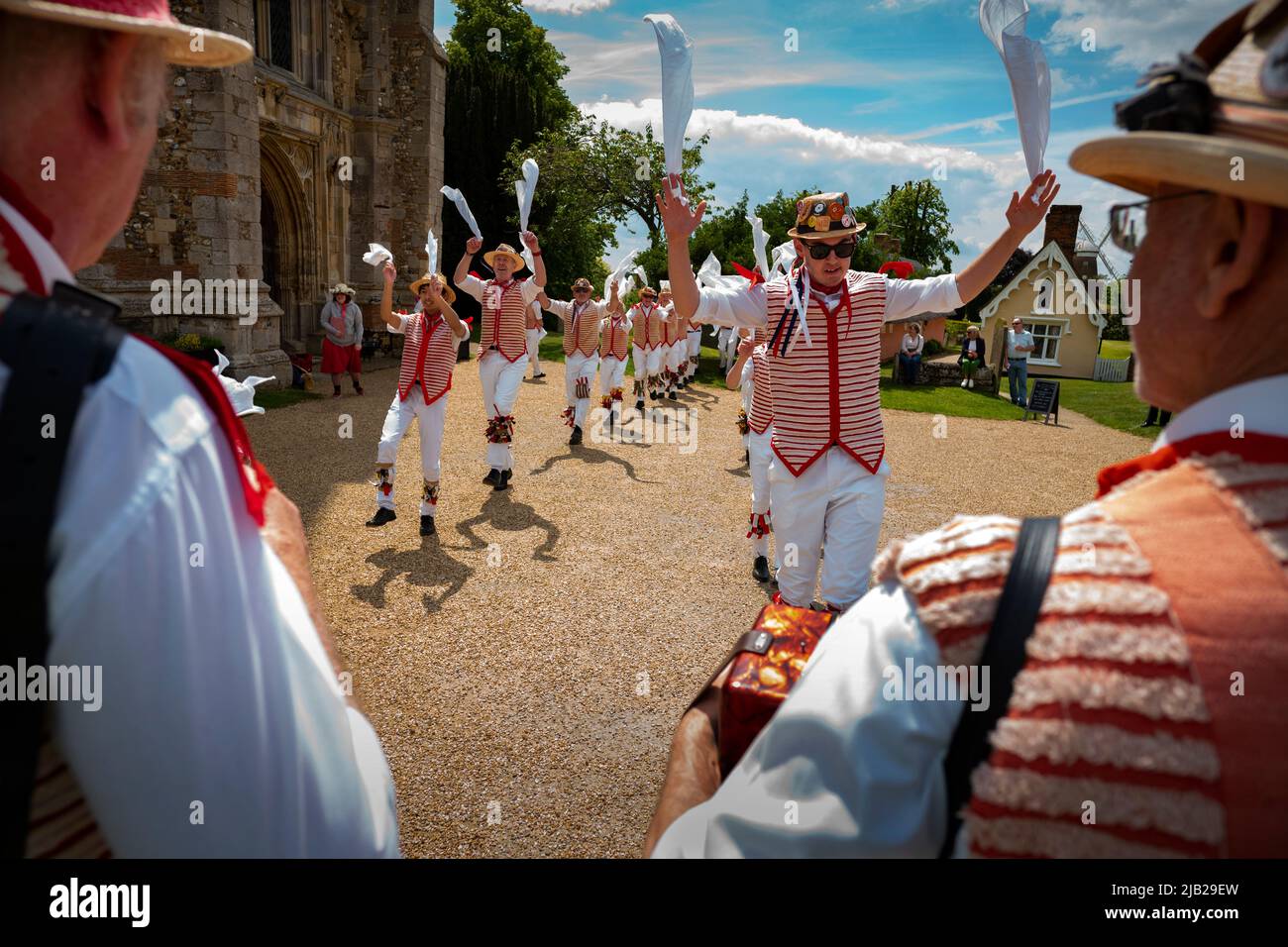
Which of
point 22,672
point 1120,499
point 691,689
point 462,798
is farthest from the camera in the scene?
point 691,689

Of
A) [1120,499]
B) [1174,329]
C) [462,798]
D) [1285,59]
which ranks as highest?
[1285,59]

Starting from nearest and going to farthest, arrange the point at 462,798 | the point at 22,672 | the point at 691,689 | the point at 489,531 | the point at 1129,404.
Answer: the point at 22,672 → the point at 462,798 → the point at 691,689 → the point at 489,531 → the point at 1129,404

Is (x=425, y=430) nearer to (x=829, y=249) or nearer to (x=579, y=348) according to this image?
(x=829, y=249)

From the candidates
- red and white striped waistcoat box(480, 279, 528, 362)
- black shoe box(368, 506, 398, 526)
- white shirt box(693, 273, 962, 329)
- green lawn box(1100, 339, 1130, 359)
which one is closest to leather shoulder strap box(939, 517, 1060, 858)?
white shirt box(693, 273, 962, 329)

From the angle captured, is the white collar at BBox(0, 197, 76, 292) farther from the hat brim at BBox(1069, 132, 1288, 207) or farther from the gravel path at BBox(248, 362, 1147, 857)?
the gravel path at BBox(248, 362, 1147, 857)

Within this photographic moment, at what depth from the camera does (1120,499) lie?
0.98m

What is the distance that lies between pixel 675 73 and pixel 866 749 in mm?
2746

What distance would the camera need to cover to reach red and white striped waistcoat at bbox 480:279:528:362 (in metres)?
9.00

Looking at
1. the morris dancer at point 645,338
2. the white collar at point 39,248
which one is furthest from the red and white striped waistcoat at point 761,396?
the morris dancer at point 645,338

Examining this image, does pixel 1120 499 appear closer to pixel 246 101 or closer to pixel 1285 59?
pixel 1285 59

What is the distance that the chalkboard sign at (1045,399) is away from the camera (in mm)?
17531

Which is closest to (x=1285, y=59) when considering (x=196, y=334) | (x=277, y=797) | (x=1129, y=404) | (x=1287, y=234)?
(x=1287, y=234)

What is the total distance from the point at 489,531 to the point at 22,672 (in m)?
6.95

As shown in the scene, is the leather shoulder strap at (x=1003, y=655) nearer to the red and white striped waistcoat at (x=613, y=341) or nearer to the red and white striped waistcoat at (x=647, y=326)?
the red and white striped waistcoat at (x=613, y=341)
